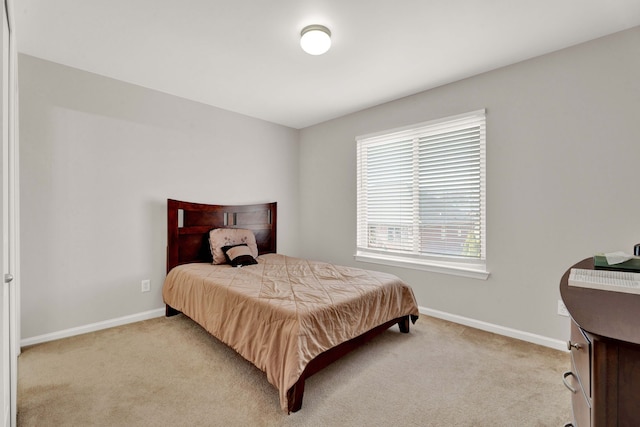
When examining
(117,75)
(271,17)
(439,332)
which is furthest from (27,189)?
(439,332)

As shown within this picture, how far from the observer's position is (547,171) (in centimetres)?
248

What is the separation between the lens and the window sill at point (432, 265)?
2891 mm

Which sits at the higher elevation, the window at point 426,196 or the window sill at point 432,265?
the window at point 426,196

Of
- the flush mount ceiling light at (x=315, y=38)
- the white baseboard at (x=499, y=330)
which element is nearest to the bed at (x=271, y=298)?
the white baseboard at (x=499, y=330)

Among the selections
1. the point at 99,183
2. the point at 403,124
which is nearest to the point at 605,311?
the point at 403,124

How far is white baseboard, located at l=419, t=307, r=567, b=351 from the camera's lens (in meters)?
2.46

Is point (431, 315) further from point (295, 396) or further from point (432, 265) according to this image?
point (295, 396)

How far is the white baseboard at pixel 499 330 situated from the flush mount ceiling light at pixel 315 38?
2786mm

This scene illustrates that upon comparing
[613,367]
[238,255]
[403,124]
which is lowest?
[238,255]

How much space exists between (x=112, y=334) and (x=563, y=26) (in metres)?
4.48

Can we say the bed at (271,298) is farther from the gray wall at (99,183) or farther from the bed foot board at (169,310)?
the gray wall at (99,183)

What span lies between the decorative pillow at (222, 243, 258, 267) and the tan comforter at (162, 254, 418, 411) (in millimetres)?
98

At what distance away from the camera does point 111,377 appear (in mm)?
2055

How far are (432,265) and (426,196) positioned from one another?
2.47 ft
